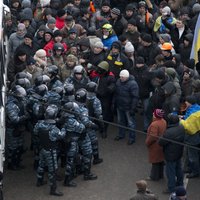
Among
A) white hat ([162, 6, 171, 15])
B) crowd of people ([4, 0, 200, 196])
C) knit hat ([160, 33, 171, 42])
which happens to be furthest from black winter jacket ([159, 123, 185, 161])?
white hat ([162, 6, 171, 15])

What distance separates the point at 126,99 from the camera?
639 inches

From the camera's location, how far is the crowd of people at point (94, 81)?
568 inches

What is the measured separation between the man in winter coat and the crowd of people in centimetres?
2

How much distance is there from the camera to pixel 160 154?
14.7 meters

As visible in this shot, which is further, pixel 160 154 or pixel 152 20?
pixel 152 20

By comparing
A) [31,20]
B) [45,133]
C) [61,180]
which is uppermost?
[31,20]

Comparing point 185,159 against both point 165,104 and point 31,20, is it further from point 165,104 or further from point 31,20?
point 31,20

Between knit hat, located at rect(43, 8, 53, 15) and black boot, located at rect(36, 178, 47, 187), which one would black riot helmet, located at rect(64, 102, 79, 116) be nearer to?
black boot, located at rect(36, 178, 47, 187)

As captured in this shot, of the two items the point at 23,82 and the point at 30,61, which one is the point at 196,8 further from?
the point at 23,82

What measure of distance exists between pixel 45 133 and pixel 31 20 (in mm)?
5422

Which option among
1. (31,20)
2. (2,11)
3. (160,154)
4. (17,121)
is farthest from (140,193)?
(31,20)

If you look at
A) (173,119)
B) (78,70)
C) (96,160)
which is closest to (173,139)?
(173,119)

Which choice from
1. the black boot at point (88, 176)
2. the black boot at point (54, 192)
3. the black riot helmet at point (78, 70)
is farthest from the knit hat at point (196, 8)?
the black boot at point (54, 192)

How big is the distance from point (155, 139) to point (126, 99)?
1.90m
